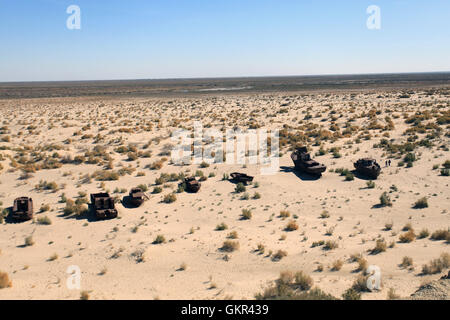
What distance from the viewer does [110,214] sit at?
1652 centimetres

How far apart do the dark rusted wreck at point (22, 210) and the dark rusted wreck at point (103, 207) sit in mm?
3010

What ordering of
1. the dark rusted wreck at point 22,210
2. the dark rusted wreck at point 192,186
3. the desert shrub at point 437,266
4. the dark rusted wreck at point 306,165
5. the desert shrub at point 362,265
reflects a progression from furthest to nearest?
1. the dark rusted wreck at point 306,165
2. the dark rusted wreck at point 192,186
3. the dark rusted wreck at point 22,210
4. the desert shrub at point 362,265
5. the desert shrub at point 437,266

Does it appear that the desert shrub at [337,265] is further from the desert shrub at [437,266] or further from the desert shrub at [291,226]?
the desert shrub at [291,226]

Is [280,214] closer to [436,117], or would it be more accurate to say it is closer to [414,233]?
[414,233]

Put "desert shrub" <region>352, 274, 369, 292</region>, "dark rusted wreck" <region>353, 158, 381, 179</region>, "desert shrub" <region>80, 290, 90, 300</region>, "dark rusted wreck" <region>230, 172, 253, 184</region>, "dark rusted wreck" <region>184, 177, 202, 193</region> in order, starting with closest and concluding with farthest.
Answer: "desert shrub" <region>80, 290, 90, 300</region> < "desert shrub" <region>352, 274, 369, 292</region> < "dark rusted wreck" <region>184, 177, 202, 193</region> < "dark rusted wreck" <region>353, 158, 381, 179</region> < "dark rusted wreck" <region>230, 172, 253, 184</region>

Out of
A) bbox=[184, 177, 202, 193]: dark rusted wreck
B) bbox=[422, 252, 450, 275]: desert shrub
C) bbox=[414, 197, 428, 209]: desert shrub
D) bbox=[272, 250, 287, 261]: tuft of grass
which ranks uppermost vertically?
bbox=[184, 177, 202, 193]: dark rusted wreck

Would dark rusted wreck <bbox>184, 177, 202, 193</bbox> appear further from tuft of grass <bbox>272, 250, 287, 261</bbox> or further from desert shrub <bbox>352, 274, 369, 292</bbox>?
desert shrub <bbox>352, 274, 369, 292</bbox>

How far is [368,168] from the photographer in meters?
21.6

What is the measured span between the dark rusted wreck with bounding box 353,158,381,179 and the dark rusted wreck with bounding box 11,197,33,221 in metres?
20.2

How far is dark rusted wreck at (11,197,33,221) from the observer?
53.0 ft

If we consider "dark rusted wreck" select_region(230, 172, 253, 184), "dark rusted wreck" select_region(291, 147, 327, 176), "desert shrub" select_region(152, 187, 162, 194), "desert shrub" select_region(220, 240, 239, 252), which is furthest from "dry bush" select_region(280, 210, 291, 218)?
"desert shrub" select_region(152, 187, 162, 194)

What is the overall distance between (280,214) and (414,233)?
6.04 meters

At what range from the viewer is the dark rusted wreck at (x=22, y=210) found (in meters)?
16.1

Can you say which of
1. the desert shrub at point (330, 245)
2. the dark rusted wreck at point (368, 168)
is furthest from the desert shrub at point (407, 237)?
the dark rusted wreck at point (368, 168)
